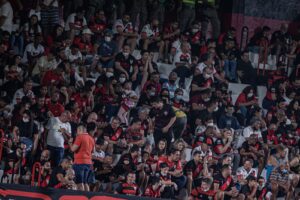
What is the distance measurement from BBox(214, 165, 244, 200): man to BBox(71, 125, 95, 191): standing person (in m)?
2.82

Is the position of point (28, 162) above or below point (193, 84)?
below

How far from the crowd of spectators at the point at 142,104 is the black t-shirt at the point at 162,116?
2cm

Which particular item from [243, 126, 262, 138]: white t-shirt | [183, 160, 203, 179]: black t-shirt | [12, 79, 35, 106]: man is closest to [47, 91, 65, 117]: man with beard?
[12, 79, 35, 106]: man

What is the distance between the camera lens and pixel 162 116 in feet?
66.0

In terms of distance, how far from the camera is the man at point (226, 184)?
19.5 metres

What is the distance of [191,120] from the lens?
20.6 meters

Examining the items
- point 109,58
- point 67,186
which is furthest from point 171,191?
point 109,58

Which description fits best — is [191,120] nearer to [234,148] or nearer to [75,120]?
[234,148]

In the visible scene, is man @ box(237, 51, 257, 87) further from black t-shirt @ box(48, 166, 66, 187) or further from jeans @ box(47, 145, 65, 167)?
black t-shirt @ box(48, 166, 66, 187)

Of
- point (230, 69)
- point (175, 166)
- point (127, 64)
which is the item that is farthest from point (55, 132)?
point (230, 69)

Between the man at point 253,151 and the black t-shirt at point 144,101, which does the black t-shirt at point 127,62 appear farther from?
the man at point 253,151

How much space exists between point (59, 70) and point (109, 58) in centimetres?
138

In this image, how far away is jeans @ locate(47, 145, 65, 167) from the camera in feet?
60.1

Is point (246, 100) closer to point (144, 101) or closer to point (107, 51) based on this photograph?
point (144, 101)
